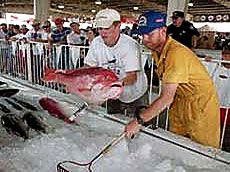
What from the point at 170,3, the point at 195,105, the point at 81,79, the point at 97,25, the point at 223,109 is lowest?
the point at 223,109

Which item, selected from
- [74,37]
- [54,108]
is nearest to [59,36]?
[74,37]

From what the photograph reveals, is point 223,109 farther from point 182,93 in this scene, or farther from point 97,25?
point 97,25

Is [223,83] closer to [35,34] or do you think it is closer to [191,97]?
[191,97]

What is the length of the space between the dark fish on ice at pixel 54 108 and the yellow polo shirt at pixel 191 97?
683mm

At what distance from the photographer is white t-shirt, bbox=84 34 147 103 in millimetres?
2051

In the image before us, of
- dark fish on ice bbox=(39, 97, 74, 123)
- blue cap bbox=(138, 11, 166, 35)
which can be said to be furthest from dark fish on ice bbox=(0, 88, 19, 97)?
blue cap bbox=(138, 11, 166, 35)

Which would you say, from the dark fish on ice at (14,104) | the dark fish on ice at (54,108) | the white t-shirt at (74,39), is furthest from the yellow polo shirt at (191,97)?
the white t-shirt at (74,39)

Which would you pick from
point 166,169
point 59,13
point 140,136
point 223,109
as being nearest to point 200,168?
point 166,169

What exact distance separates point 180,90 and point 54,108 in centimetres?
86

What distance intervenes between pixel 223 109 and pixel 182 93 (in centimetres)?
126

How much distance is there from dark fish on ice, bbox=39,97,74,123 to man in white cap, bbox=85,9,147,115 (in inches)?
14.0

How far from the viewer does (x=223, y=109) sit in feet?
9.38

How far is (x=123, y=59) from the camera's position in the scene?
2.06 metres

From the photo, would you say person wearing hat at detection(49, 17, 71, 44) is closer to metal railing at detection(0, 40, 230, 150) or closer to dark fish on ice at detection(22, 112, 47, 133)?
metal railing at detection(0, 40, 230, 150)
